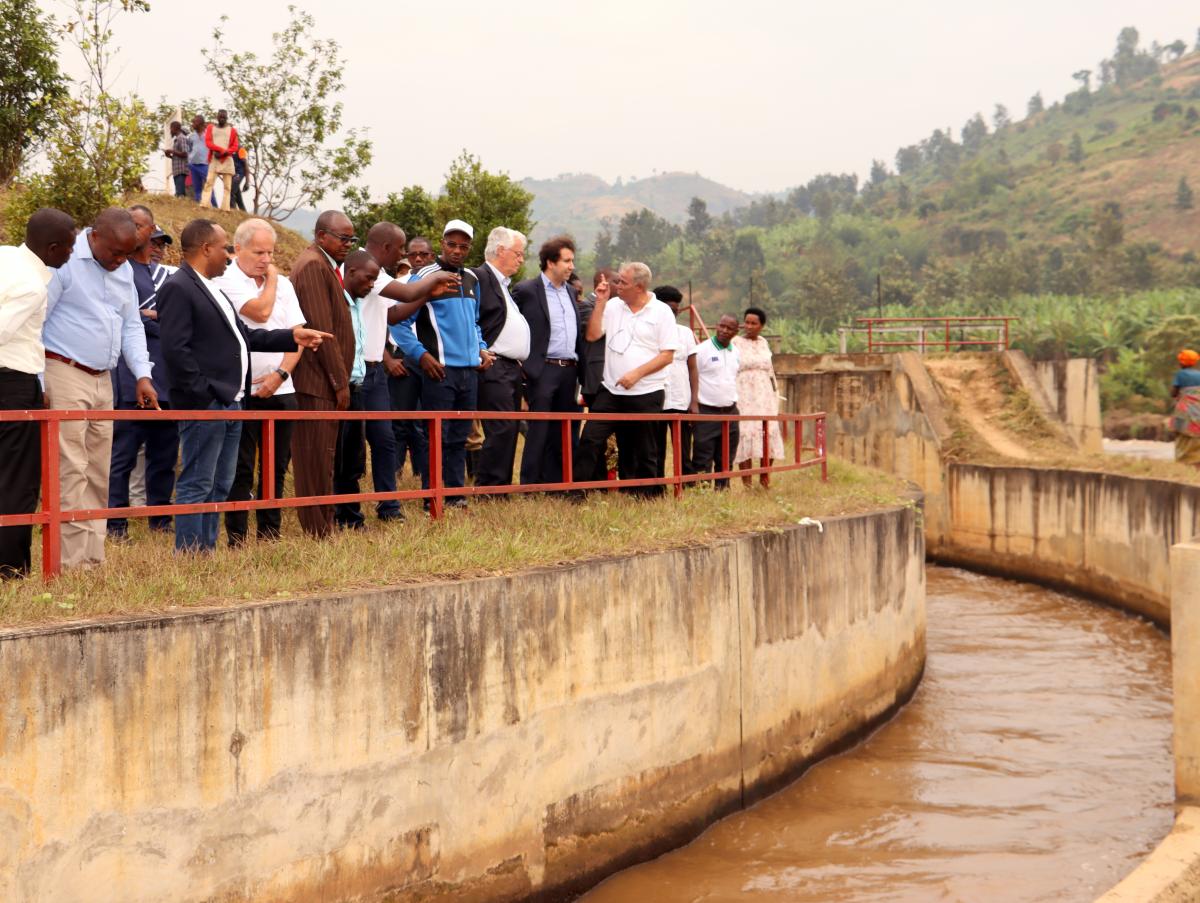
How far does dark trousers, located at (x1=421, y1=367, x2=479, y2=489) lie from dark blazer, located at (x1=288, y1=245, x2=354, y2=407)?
3.33ft

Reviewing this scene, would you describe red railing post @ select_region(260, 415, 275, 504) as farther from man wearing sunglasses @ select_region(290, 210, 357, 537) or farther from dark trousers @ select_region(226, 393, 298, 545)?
man wearing sunglasses @ select_region(290, 210, 357, 537)

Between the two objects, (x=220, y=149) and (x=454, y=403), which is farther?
(x=220, y=149)

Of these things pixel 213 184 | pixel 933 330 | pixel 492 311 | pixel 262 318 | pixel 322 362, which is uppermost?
pixel 213 184

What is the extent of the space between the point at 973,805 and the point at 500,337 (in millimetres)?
4497

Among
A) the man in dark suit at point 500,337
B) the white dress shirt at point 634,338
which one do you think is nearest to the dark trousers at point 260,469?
the man in dark suit at point 500,337

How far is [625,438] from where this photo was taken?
8.87 m

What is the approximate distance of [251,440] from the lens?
762cm

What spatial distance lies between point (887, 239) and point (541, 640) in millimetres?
94298

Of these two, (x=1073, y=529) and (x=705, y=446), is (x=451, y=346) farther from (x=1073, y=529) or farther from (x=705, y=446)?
(x=1073, y=529)

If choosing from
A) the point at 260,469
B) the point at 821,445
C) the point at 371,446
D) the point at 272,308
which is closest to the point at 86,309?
the point at 272,308

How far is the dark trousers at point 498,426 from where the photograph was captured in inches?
313

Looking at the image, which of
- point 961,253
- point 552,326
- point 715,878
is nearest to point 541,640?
point 715,878

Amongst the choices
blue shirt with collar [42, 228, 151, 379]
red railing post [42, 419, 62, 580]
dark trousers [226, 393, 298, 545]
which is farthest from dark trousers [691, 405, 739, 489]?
red railing post [42, 419, 62, 580]

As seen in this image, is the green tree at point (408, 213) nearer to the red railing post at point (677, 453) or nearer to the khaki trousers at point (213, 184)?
the khaki trousers at point (213, 184)
